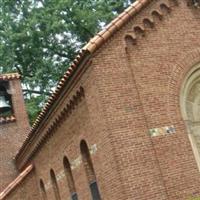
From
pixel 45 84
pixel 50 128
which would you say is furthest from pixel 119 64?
pixel 45 84

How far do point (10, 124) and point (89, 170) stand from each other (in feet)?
26.9

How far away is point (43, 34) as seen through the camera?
28.7 m

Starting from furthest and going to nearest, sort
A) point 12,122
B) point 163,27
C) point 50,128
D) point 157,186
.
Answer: point 12,122, point 50,128, point 163,27, point 157,186

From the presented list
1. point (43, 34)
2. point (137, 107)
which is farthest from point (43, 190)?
point (43, 34)

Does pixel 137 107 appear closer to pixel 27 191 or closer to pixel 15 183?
pixel 15 183

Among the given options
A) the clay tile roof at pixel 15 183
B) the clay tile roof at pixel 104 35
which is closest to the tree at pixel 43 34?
the clay tile roof at pixel 15 183

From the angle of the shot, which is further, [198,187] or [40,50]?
[40,50]

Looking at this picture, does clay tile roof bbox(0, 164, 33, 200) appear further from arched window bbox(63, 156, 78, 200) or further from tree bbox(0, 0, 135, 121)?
tree bbox(0, 0, 135, 121)

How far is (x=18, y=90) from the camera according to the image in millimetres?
20844

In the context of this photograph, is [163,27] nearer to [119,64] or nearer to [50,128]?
[119,64]

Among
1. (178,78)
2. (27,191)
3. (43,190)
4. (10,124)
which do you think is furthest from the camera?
(10,124)

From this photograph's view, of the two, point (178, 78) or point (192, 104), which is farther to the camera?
point (192, 104)

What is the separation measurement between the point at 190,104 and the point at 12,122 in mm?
10091

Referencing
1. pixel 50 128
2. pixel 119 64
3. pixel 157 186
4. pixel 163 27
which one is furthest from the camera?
pixel 50 128
